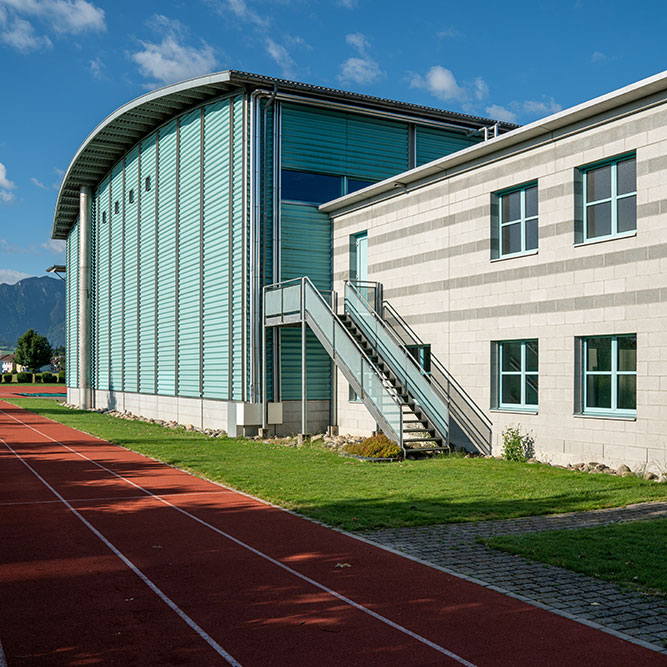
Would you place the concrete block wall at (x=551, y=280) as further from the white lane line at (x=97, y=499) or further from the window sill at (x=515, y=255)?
the white lane line at (x=97, y=499)

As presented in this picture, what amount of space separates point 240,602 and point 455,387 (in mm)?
13391

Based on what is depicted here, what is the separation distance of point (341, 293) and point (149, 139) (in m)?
14.4

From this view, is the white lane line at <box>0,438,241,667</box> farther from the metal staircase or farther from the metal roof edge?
the metal roof edge

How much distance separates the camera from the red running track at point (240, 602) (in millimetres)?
6211

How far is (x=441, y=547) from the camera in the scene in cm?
980

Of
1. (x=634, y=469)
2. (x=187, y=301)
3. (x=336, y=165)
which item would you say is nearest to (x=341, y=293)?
(x=336, y=165)

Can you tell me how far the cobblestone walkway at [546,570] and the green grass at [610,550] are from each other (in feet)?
0.64

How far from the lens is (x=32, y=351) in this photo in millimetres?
121375

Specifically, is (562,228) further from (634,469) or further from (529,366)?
(634,469)

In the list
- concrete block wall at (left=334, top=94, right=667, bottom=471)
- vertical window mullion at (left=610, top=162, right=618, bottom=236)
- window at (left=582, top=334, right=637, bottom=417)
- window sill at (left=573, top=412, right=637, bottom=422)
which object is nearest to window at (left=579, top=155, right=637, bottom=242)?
vertical window mullion at (left=610, top=162, right=618, bottom=236)

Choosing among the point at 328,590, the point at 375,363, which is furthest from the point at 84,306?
the point at 328,590

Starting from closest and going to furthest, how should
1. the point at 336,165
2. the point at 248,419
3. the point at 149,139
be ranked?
the point at 248,419 → the point at 336,165 → the point at 149,139

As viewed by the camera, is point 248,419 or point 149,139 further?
point 149,139

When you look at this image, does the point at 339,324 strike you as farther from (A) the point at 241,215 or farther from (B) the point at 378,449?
(A) the point at 241,215
